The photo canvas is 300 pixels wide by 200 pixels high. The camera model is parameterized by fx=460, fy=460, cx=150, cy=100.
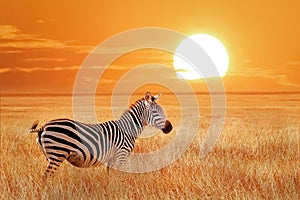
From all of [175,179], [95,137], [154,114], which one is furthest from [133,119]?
[175,179]

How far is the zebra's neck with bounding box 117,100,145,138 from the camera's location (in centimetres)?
731

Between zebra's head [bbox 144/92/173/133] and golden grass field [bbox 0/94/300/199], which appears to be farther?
zebra's head [bbox 144/92/173/133]

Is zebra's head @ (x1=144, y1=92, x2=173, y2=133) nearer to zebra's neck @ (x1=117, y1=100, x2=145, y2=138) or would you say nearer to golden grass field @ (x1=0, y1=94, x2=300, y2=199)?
zebra's neck @ (x1=117, y1=100, x2=145, y2=138)

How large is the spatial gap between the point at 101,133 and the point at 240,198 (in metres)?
2.30

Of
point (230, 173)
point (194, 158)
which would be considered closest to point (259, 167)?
point (230, 173)

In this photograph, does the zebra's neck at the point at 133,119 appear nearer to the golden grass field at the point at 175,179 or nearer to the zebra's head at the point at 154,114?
the zebra's head at the point at 154,114

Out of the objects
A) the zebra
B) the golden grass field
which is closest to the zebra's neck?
the zebra

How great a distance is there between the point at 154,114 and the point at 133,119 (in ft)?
1.16

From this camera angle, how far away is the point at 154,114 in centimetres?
745

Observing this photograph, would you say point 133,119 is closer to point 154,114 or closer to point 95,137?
point 154,114

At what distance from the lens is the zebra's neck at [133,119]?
7309mm

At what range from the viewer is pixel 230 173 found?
7492 mm

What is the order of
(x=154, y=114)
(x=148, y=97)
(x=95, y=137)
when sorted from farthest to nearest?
(x=154, y=114), (x=148, y=97), (x=95, y=137)

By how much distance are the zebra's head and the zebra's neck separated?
91mm
